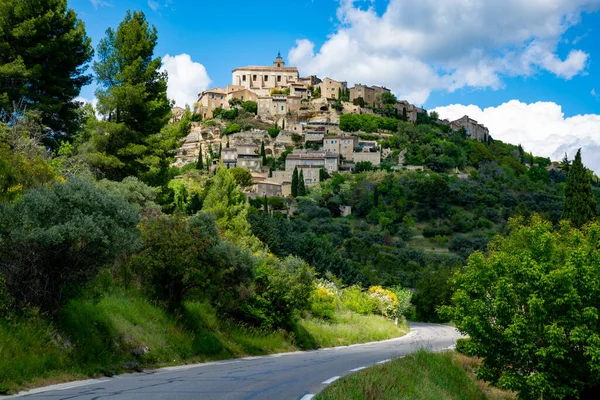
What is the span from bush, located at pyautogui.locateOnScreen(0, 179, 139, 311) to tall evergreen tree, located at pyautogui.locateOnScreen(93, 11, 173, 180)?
55.1 feet

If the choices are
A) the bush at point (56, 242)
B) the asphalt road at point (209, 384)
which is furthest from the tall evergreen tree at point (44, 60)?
the asphalt road at point (209, 384)

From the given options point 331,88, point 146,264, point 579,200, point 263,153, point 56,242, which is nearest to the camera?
point 56,242

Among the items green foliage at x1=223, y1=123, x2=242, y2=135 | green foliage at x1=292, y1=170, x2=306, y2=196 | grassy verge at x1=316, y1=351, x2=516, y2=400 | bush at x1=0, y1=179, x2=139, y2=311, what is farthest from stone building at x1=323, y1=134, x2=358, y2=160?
bush at x1=0, y1=179, x2=139, y2=311

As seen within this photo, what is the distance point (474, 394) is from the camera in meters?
17.1

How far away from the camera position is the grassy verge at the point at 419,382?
390 inches

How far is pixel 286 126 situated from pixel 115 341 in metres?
159

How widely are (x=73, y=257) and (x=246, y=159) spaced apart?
454 feet

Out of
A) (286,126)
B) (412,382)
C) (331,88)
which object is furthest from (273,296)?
(331,88)

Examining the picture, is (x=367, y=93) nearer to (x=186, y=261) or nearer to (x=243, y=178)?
(x=243, y=178)

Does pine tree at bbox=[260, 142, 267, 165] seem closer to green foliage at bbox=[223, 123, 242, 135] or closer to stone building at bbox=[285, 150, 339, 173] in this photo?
stone building at bbox=[285, 150, 339, 173]

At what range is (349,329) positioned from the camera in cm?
3142

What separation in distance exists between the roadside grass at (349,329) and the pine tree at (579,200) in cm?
1354

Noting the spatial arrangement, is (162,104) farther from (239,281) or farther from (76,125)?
(239,281)

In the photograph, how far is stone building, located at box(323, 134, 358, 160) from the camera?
159625mm
